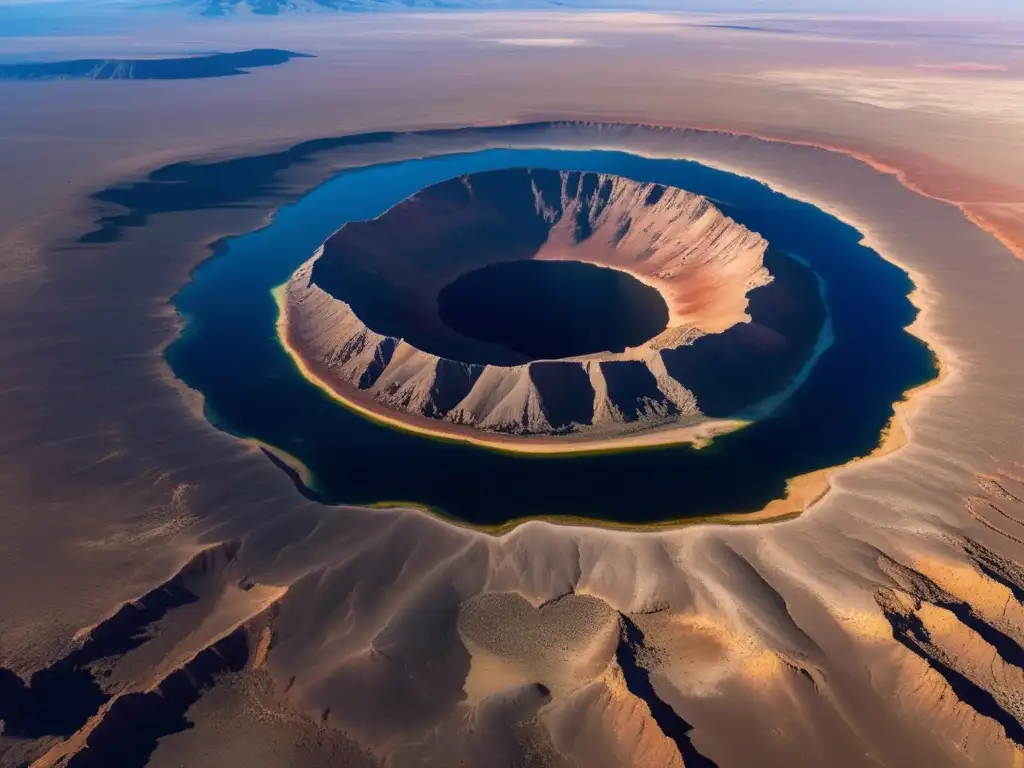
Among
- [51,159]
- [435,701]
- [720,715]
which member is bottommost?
[51,159]

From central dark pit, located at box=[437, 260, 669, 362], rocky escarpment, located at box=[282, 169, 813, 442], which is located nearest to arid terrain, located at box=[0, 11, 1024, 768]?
rocky escarpment, located at box=[282, 169, 813, 442]

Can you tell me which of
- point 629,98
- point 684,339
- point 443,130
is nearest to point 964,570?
point 684,339

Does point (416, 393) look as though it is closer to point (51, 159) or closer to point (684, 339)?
point (684, 339)

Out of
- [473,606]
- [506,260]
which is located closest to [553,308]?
[506,260]

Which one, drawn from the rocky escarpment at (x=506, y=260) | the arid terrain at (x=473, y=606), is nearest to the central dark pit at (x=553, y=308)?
the rocky escarpment at (x=506, y=260)

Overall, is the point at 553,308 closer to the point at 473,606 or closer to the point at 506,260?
the point at 506,260

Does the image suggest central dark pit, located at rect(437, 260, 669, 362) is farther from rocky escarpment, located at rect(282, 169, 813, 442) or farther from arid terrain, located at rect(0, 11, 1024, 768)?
arid terrain, located at rect(0, 11, 1024, 768)

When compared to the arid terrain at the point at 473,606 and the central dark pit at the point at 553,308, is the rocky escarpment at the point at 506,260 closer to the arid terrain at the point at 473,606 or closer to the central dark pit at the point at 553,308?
the central dark pit at the point at 553,308
